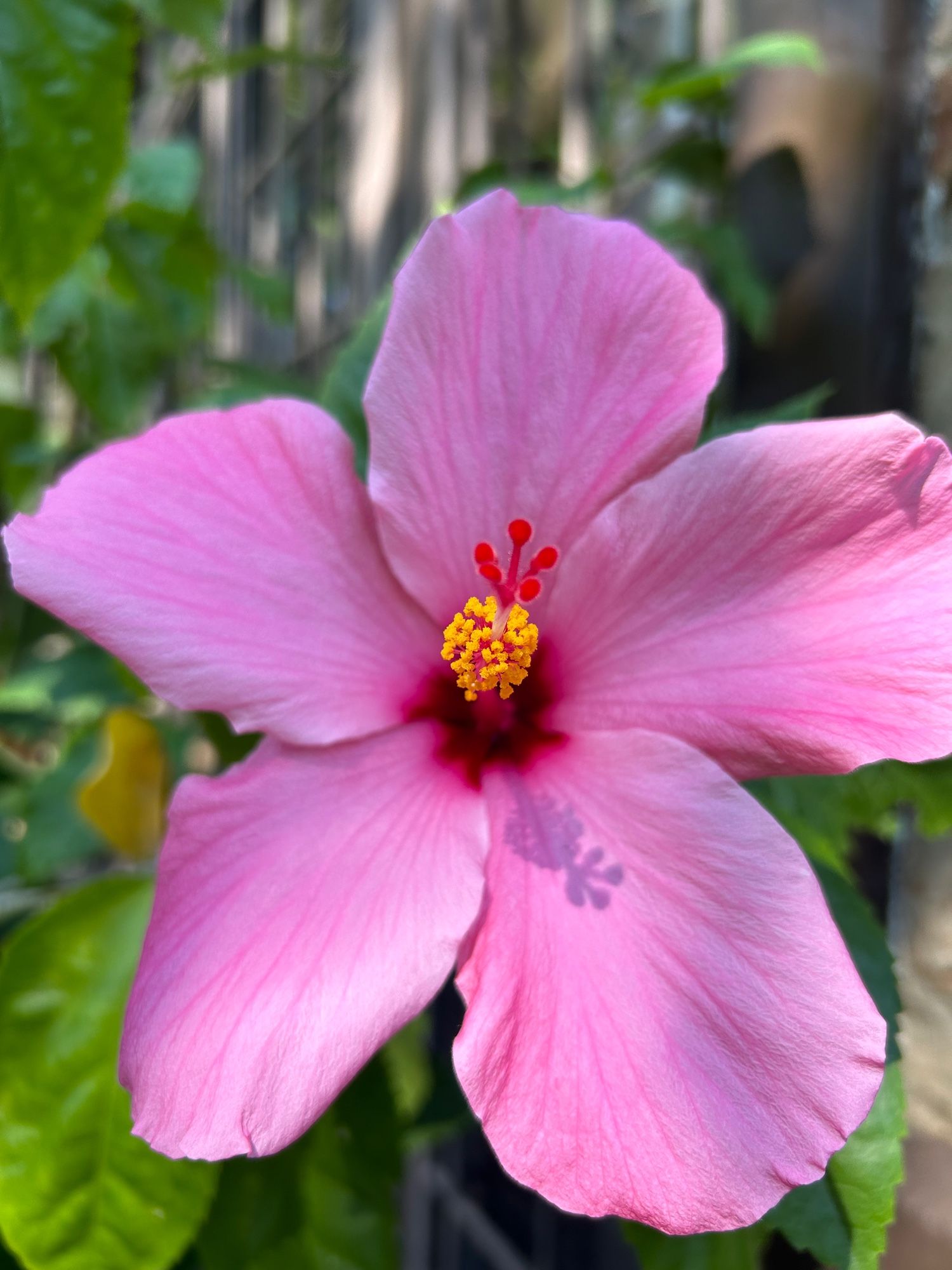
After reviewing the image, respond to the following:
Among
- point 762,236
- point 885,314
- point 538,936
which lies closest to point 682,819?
point 538,936

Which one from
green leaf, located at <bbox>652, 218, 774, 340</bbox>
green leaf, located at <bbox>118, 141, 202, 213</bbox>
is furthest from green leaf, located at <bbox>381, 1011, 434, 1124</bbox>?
green leaf, located at <bbox>118, 141, 202, 213</bbox>

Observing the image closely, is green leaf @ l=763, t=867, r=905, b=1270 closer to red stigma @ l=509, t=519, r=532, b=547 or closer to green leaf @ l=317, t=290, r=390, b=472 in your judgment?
red stigma @ l=509, t=519, r=532, b=547

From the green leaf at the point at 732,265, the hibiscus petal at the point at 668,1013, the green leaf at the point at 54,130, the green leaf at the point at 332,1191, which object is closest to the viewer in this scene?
the hibiscus petal at the point at 668,1013

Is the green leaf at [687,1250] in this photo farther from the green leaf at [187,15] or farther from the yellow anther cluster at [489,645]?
the green leaf at [187,15]

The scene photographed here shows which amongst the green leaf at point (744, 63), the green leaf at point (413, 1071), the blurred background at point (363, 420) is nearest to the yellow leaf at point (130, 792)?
the blurred background at point (363, 420)

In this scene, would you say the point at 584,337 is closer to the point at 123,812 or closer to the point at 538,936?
the point at 538,936

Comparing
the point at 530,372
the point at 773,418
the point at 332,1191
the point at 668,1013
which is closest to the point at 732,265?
the point at 773,418

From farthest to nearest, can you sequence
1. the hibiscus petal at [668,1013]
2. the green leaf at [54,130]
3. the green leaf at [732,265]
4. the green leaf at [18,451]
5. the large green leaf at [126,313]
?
the green leaf at [18,451], the large green leaf at [126,313], the green leaf at [732,265], the green leaf at [54,130], the hibiscus petal at [668,1013]
